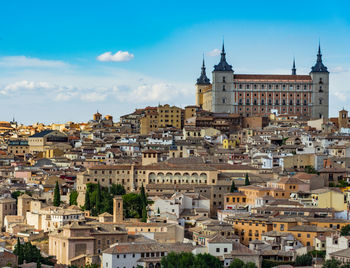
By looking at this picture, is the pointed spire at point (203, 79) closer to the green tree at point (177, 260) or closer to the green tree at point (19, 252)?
the green tree at point (19, 252)

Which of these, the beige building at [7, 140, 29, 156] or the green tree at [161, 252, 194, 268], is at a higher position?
the beige building at [7, 140, 29, 156]

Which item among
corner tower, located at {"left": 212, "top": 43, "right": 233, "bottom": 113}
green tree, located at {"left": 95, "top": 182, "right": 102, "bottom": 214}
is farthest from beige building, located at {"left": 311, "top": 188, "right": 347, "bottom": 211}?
corner tower, located at {"left": 212, "top": 43, "right": 233, "bottom": 113}

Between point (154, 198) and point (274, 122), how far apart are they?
42374 mm

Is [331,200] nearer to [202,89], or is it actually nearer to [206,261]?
[206,261]

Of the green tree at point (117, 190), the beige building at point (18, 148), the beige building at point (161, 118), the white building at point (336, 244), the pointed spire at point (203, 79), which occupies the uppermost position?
the pointed spire at point (203, 79)

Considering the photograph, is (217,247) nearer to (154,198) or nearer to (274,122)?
(154,198)

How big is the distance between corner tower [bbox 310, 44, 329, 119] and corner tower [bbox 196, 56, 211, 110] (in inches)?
571

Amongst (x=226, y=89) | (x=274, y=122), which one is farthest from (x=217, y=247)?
(x=226, y=89)

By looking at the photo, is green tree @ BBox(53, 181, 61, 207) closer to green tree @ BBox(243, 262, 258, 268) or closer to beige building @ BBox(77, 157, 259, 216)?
beige building @ BBox(77, 157, 259, 216)

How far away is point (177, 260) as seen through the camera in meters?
A: 45.7

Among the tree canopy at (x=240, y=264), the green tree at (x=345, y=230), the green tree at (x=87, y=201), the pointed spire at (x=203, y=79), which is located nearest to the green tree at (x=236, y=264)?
the tree canopy at (x=240, y=264)

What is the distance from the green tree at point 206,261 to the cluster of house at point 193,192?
3.74 ft

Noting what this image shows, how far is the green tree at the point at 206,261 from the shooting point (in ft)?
148

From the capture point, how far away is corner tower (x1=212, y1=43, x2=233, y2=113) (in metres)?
114
